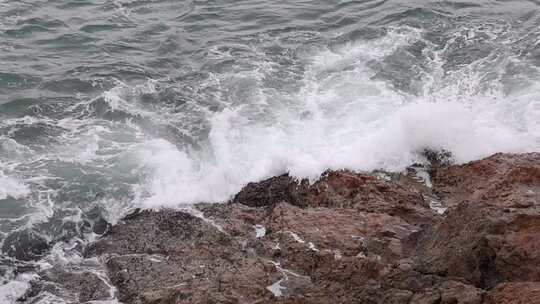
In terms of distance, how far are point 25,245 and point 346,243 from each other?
16.3 feet

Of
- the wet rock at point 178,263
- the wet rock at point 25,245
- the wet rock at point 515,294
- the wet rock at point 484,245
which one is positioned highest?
the wet rock at point 515,294

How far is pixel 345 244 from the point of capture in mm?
8891

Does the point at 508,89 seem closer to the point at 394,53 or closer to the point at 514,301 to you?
the point at 394,53

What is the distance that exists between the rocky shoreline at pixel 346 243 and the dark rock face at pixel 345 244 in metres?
0.02

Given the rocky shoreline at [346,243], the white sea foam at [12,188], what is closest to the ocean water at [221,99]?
the white sea foam at [12,188]

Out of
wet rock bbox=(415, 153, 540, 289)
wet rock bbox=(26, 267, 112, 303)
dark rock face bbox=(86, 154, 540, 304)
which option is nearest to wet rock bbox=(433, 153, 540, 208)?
dark rock face bbox=(86, 154, 540, 304)

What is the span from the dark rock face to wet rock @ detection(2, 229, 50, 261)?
0.83 meters

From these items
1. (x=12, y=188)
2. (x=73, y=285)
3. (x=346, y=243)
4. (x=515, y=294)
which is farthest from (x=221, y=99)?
(x=515, y=294)

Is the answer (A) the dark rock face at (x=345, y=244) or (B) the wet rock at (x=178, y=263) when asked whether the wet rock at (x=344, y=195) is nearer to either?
(A) the dark rock face at (x=345, y=244)

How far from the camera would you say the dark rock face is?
7.16 metres

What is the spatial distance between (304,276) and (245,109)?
634 cm

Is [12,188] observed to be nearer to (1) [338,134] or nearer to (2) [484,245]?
(1) [338,134]

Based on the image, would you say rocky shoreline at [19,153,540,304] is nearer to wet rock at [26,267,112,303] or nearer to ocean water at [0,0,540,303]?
wet rock at [26,267,112,303]

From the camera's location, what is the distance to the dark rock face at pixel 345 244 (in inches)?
282
